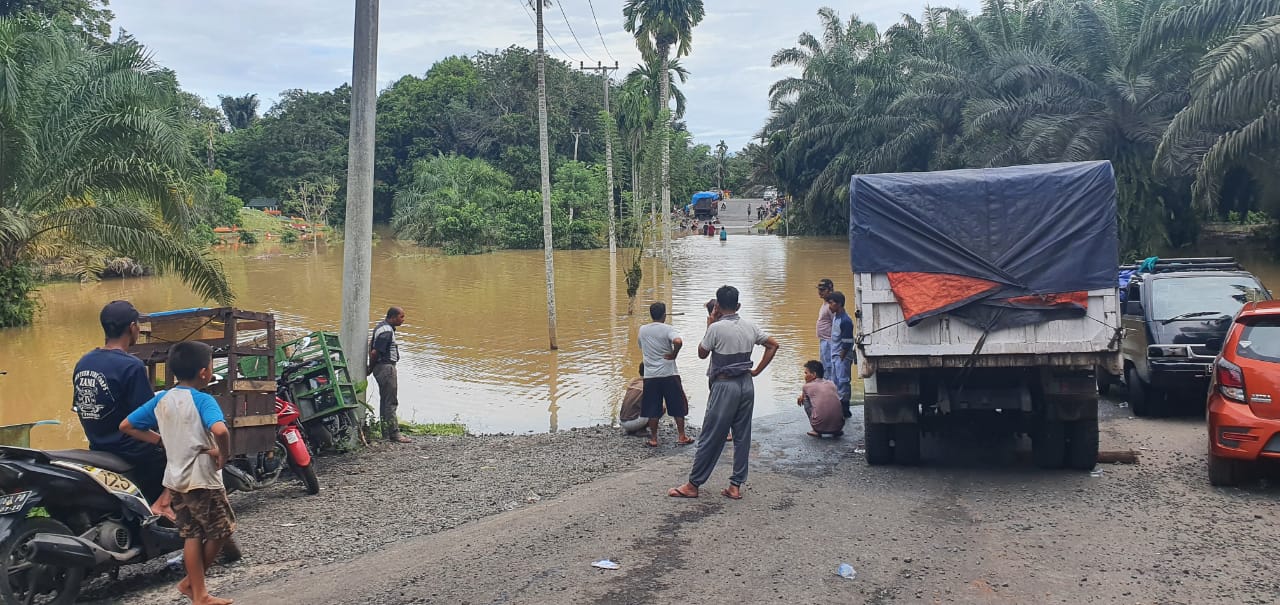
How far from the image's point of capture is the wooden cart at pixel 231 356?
24.3 ft

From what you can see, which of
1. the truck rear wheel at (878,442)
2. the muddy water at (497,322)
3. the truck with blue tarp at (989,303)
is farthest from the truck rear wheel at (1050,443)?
the muddy water at (497,322)

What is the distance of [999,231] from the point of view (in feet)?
27.5

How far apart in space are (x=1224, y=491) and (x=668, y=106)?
32.6 meters

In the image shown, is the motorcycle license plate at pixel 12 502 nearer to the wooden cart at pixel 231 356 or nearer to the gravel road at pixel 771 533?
the gravel road at pixel 771 533

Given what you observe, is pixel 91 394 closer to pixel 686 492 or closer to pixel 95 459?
pixel 95 459

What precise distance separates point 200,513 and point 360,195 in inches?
236

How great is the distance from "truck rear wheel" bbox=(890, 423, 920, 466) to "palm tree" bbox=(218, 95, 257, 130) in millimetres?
121902

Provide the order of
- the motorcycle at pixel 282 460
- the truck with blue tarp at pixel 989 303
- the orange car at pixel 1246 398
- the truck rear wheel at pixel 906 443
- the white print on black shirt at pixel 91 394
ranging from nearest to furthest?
the white print on black shirt at pixel 91 394 → the orange car at pixel 1246 398 → the motorcycle at pixel 282 460 → the truck with blue tarp at pixel 989 303 → the truck rear wheel at pixel 906 443

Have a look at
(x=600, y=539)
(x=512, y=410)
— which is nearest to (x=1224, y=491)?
(x=600, y=539)

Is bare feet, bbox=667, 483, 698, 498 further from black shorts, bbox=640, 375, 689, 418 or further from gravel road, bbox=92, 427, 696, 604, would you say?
black shorts, bbox=640, 375, 689, 418

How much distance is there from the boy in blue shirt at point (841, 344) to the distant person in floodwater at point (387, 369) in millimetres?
4760

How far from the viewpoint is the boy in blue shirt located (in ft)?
35.8

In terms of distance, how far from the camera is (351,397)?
31.5ft

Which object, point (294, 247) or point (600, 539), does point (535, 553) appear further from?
point (294, 247)
